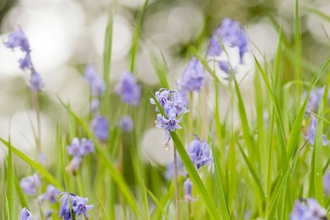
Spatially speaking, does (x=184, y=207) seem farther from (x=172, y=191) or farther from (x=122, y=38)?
(x=122, y=38)

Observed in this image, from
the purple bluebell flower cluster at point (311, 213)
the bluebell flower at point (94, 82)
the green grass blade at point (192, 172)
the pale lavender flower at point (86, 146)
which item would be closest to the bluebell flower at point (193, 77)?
the pale lavender flower at point (86, 146)

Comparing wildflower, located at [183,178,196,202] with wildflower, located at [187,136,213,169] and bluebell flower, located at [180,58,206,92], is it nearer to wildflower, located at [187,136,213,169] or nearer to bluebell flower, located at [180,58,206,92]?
wildflower, located at [187,136,213,169]

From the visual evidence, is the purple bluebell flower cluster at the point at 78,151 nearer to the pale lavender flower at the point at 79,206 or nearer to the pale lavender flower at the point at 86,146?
the pale lavender flower at the point at 86,146

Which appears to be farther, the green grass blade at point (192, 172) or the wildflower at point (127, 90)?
the wildflower at point (127, 90)

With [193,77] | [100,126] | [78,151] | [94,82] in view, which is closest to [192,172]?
[193,77]

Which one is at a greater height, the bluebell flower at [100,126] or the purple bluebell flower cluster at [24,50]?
the purple bluebell flower cluster at [24,50]

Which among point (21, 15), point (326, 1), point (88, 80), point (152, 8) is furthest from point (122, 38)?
point (88, 80)

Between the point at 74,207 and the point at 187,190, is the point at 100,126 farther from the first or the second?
the point at 74,207
